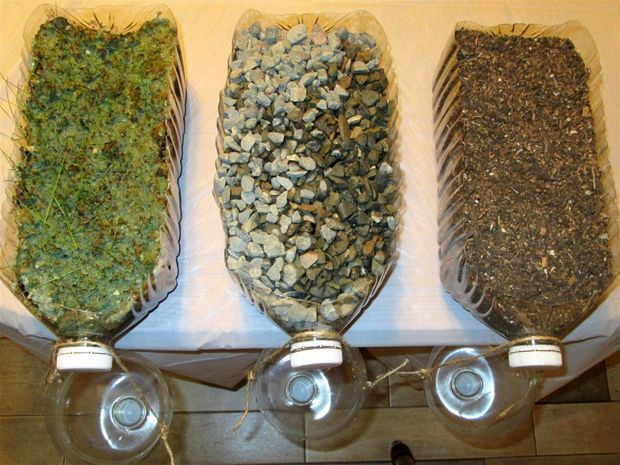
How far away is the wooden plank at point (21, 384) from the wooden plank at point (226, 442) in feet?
0.99

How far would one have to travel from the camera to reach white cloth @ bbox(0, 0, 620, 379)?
2.48 ft

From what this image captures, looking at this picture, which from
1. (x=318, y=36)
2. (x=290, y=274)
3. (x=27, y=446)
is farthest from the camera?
(x=27, y=446)

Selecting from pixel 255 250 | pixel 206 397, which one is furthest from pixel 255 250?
pixel 206 397

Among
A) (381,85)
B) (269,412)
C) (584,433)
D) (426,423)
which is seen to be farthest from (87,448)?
(584,433)

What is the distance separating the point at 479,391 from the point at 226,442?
642 mm

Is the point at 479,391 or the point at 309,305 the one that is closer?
the point at 309,305

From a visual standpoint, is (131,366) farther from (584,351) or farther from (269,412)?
(584,351)

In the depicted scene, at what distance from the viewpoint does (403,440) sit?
1.29m

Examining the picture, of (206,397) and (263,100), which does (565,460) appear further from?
(263,100)

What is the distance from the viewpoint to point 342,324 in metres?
0.69

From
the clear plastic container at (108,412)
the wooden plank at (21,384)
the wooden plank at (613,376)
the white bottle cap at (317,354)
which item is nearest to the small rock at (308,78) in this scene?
the white bottle cap at (317,354)

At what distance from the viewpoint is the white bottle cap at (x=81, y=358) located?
66 centimetres

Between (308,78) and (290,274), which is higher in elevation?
(308,78)

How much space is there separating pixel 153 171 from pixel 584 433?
1129mm
